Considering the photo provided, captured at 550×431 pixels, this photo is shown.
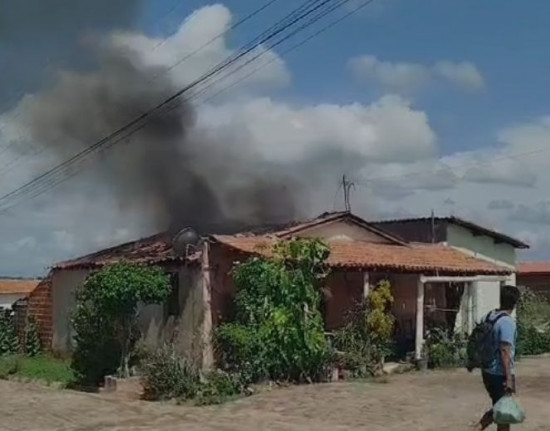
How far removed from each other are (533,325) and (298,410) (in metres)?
14.0

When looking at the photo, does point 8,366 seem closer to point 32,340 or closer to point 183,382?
point 32,340

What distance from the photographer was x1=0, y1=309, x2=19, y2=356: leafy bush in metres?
23.8

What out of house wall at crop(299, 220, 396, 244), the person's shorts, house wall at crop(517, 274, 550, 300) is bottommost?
the person's shorts

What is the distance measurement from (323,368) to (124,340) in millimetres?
3857

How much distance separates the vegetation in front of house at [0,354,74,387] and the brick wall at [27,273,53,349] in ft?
2.89

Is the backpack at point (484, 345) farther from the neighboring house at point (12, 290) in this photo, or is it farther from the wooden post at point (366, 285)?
the neighboring house at point (12, 290)

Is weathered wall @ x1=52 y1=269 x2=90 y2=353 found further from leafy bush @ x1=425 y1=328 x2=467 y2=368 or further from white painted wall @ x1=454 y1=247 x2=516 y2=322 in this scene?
white painted wall @ x1=454 y1=247 x2=516 y2=322

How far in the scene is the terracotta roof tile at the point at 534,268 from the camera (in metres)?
36.9

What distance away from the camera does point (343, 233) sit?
2148 cm

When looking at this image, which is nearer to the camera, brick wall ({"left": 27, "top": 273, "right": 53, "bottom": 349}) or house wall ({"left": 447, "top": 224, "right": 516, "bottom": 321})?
brick wall ({"left": 27, "top": 273, "right": 53, "bottom": 349})

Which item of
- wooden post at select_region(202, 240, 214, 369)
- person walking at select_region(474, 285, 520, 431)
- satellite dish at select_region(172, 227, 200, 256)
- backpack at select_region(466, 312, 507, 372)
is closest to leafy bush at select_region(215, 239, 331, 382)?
wooden post at select_region(202, 240, 214, 369)

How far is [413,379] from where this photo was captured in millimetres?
17266

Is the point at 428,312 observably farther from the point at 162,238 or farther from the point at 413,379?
the point at 162,238

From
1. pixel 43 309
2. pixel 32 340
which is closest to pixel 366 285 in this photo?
pixel 43 309
